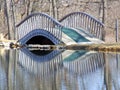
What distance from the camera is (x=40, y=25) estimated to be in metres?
36.5

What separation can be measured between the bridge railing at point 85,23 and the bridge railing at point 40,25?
191 cm

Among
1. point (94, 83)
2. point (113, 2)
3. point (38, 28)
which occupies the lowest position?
point (94, 83)

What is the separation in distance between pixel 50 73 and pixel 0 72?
182 cm

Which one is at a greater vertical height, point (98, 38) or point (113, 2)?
point (113, 2)

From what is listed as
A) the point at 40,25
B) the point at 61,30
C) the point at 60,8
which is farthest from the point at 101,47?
the point at 60,8

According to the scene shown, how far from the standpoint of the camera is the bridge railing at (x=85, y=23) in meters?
36.1

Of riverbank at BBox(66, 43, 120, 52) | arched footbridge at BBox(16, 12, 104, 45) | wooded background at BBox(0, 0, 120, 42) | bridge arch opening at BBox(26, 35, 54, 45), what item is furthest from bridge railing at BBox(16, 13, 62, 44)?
wooded background at BBox(0, 0, 120, 42)

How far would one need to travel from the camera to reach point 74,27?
3819 centimetres

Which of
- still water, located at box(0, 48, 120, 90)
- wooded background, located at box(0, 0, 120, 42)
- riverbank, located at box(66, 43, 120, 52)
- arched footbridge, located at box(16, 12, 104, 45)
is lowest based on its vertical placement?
still water, located at box(0, 48, 120, 90)

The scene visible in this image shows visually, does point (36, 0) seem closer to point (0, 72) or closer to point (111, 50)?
point (111, 50)

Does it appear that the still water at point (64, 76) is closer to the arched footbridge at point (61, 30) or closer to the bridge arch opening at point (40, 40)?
the arched footbridge at point (61, 30)

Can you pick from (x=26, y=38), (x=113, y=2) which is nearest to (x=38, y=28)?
(x=26, y=38)

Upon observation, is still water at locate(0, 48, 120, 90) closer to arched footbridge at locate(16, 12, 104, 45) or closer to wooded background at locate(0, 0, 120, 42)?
arched footbridge at locate(16, 12, 104, 45)

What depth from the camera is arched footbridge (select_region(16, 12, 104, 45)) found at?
3450 centimetres
